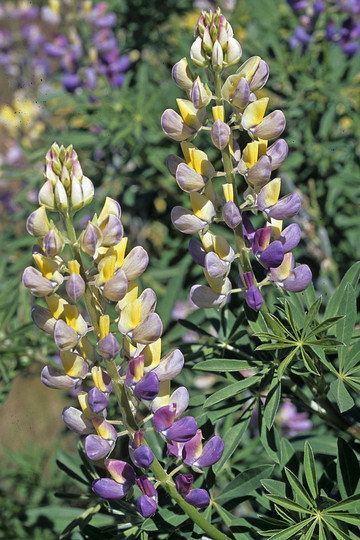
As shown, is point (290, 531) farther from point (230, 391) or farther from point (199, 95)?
point (199, 95)

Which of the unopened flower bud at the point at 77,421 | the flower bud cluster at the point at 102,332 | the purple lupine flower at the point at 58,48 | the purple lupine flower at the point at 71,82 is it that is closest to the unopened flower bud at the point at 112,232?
the flower bud cluster at the point at 102,332

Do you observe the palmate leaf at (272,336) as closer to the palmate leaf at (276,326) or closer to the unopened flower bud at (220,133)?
the palmate leaf at (276,326)

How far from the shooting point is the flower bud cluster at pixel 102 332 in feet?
2.75

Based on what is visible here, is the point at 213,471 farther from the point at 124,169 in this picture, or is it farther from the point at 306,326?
the point at 124,169

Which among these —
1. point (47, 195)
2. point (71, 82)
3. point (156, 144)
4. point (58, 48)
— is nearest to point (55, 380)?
point (47, 195)

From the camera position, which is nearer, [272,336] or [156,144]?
[272,336]

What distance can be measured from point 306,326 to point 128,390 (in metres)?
0.26

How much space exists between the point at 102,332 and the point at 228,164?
0.94ft

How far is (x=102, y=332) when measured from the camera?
2.78 ft

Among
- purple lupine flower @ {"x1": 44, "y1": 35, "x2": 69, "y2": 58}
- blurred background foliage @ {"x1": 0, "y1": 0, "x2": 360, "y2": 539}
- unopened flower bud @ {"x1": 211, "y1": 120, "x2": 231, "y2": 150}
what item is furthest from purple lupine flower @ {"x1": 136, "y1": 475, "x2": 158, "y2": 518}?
purple lupine flower @ {"x1": 44, "y1": 35, "x2": 69, "y2": 58}

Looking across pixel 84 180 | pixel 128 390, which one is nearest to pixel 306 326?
pixel 128 390

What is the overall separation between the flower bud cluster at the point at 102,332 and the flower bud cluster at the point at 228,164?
0.11 metres

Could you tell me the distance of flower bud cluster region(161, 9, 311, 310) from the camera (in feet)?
3.00

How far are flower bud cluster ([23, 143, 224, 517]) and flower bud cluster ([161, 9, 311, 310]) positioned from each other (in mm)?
114
